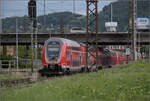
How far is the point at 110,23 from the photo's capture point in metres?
60.5

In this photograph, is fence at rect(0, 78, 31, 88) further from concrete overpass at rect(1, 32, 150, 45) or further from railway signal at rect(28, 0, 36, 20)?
concrete overpass at rect(1, 32, 150, 45)

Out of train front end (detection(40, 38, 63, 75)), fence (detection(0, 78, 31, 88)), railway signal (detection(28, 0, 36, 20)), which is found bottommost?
fence (detection(0, 78, 31, 88))

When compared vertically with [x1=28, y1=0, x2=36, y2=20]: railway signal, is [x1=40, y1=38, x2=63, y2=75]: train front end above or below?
below

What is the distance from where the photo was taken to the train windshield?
29688 millimetres

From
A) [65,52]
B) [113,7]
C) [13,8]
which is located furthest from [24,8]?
[65,52]

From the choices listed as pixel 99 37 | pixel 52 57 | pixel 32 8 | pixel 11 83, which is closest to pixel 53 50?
pixel 52 57

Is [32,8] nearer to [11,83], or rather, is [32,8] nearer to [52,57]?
[52,57]

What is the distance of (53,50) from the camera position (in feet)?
97.8

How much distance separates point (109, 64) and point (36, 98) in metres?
37.7

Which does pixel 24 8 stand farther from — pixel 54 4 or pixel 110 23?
pixel 110 23

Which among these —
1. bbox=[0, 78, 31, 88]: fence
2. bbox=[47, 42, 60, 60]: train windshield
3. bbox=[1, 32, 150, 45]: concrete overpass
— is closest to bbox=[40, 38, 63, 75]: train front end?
bbox=[47, 42, 60, 60]: train windshield

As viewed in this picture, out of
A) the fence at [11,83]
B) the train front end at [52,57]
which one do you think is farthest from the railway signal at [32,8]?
the fence at [11,83]

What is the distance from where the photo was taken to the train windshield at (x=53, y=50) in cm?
2969

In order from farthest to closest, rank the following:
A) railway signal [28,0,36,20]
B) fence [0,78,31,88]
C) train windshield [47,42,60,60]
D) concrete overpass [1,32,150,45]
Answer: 1. concrete overpass [1,32,150,45]
2. railway signal [28,0,36,20]
3. train windshield [47,42,60,60]
4. fence [0,78,31,88]
